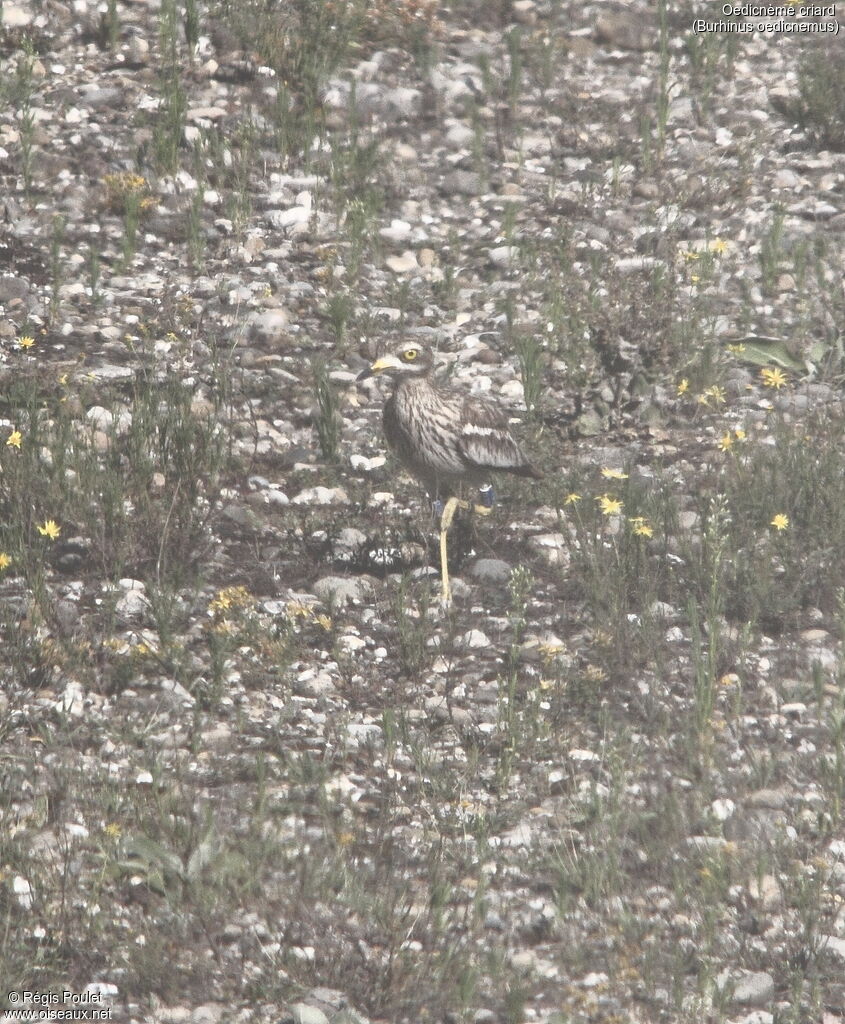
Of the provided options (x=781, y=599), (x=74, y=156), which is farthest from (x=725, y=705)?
(x=74, y=156)

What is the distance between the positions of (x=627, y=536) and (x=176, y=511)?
2.21 m

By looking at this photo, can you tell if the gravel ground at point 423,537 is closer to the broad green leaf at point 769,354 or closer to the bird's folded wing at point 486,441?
the broad green leaf at point 769,354

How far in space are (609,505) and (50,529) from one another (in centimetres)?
272

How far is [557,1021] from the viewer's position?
4523 millimetres

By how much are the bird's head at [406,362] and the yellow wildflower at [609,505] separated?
3.89 feet

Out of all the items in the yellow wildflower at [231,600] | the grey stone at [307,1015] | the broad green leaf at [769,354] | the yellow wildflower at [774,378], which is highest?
the broad green leaf at [769,354]

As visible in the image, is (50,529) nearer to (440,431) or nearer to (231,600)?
(231,600)

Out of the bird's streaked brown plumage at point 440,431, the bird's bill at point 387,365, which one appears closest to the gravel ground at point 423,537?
the bird's streaked brown plumage at point 440,431

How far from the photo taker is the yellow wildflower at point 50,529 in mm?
6770

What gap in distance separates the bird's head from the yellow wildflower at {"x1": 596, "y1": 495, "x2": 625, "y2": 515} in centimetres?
119

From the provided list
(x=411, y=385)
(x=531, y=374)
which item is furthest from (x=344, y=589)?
(x=531, y=374)

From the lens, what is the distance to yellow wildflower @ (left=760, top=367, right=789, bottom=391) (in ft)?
A: 29.3

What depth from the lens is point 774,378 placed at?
8.91 m

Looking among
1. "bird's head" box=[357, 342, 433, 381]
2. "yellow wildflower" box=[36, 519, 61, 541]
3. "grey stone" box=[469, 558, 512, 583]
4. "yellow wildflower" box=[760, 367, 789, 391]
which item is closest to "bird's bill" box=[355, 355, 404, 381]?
"bird's head" box=[357, 342, 433, 381]
